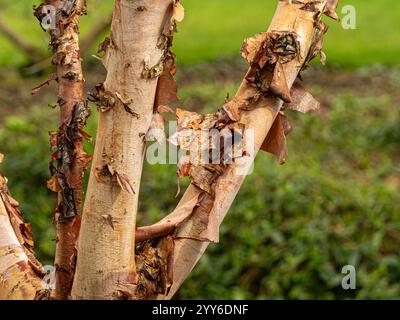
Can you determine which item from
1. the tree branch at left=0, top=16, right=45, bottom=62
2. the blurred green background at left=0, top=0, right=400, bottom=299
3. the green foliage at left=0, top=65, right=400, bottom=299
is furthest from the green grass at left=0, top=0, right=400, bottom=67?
the green foliage at left=0, top=65, right=400, bottom=299

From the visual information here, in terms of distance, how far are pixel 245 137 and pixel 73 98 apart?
340 mm

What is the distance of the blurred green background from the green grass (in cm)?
27

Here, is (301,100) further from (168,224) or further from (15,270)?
(15,270)

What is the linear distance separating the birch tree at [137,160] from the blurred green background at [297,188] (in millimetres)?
1249

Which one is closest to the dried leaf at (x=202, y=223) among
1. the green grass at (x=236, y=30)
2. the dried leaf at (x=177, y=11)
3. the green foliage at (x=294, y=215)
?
the dried leaf at (x=177, y=11)

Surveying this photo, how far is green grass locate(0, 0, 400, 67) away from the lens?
27.3 ft

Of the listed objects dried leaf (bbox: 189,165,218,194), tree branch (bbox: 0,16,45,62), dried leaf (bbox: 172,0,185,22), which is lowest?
dried leaf (bbox: 189,165,218,194)

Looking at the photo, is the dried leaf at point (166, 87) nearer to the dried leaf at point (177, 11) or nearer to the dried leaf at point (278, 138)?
the dried leaf at point (177, 11)

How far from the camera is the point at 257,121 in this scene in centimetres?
154

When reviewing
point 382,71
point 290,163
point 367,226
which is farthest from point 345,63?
point 367,226

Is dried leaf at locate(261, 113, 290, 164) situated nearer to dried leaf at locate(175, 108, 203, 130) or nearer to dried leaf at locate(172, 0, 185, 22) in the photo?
dried leaf at locate(175, 108, 203, 130)

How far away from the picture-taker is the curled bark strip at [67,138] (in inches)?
61.0

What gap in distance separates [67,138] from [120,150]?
184 mm

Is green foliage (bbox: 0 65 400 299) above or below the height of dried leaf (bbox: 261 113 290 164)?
above
